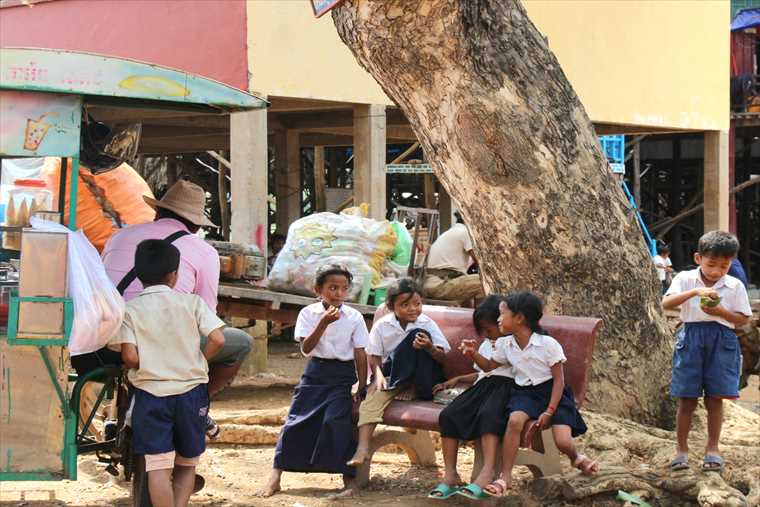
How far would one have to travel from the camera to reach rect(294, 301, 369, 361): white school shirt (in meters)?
6.64

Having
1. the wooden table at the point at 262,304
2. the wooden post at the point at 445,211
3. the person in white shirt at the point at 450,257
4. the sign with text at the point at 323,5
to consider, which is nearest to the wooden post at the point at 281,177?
the wooden post at the point at 445,211

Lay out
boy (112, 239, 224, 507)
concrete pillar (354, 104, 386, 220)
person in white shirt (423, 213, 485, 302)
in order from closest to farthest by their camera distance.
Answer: boy (112, 239, 224, 507)
person in white shirt (423, 213, 485, 302)
concrete pillar (354, 104, 386, 220)

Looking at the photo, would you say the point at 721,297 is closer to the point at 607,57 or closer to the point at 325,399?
the point at 325,399

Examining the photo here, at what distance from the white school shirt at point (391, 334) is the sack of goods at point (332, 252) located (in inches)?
144

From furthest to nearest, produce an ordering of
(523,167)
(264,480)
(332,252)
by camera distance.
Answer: (332,252), (523,167), (264,480)

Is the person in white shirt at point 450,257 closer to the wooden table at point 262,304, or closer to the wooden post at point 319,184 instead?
the wooden table at point 262,304

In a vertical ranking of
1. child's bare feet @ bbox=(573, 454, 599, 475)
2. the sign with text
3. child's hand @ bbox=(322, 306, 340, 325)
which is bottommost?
child's bare feet @ bbox=(573, 454, 599, 475)

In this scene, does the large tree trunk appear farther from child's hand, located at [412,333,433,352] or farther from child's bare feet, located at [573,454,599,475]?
child's bare feet, located at [573,454,599,475]

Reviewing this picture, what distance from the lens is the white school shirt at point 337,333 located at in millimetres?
6637

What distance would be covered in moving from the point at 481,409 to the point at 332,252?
470 centimetres

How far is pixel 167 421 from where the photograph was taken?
17.5 ft

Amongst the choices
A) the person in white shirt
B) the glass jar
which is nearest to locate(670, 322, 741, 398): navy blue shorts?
the glass jar

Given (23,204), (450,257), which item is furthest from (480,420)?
(450,257)

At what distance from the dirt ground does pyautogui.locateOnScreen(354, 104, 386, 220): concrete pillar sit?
5408 millimetres
